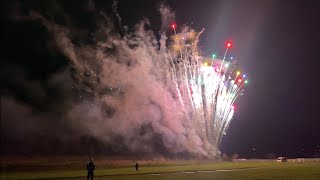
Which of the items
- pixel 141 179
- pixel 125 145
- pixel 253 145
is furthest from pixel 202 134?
pixel 253 145

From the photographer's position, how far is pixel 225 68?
6569 centimetres

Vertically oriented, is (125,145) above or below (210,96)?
below

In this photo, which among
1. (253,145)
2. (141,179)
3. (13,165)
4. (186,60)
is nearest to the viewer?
(141,179)

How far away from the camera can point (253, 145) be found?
14275 centimetres

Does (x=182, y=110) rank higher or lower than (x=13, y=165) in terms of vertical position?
higher

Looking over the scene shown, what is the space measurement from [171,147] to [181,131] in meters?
6.45

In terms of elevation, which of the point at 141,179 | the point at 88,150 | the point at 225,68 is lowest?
the point at 141,179

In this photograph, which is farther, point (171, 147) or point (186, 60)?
point (171, 147)

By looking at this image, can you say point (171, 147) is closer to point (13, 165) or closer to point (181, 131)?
point (181, 131)

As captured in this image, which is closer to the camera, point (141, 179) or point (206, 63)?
point (141, 179)

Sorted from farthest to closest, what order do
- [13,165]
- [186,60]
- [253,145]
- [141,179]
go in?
[253,145], [186,60], [13,165], [141,179]

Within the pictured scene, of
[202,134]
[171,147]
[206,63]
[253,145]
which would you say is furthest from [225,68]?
[253,145]

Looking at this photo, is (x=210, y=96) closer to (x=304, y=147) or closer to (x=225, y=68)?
(x=225, y=68)

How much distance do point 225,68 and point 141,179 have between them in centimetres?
3314
